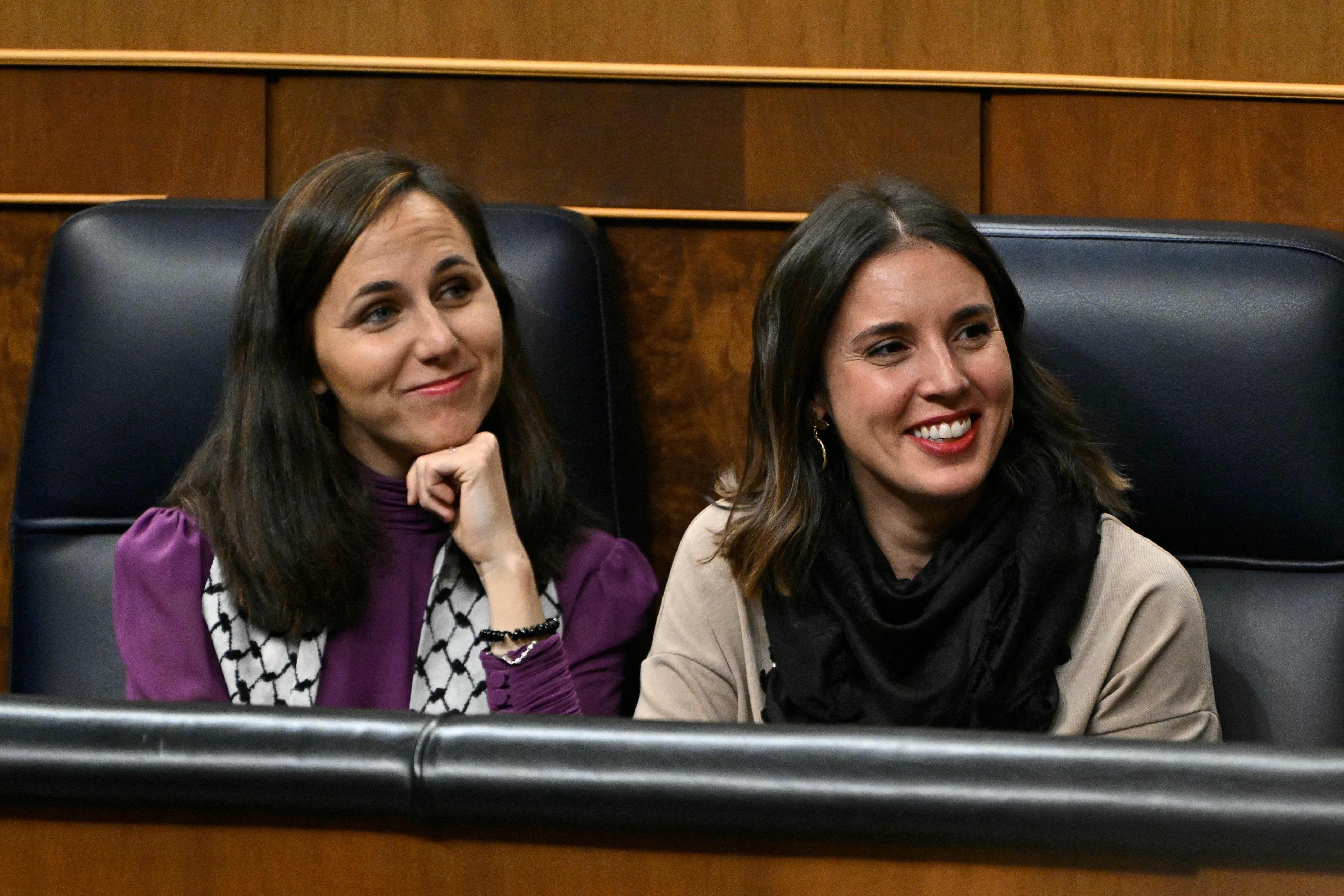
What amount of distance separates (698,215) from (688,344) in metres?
0.16

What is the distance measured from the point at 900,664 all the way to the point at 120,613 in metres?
0.76

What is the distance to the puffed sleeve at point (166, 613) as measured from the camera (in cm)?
135

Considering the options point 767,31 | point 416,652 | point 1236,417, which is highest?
point 767,31

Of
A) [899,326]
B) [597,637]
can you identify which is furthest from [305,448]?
[899,326]

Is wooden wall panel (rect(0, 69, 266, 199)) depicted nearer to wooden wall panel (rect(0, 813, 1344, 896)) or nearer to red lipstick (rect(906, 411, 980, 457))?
red lipstick (rect(906, 411, 980, 457))

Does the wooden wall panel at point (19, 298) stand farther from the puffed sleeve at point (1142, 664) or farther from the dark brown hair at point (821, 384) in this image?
the puffed sleeve at point (1142, 664)

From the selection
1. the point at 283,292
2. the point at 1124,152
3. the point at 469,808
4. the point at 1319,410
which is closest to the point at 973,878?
the point at 469,808

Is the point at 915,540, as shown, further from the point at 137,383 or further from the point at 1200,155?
the point at 137,383

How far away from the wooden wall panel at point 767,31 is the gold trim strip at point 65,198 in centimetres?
18

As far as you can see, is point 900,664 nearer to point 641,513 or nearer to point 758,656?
point 758,656

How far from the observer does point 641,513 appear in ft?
5.43

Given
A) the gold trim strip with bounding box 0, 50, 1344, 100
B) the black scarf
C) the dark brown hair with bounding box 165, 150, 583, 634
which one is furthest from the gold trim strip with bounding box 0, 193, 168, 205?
the black scarf

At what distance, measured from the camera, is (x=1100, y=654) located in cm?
122

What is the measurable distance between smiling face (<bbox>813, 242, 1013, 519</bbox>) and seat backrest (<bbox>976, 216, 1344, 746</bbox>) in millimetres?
142
